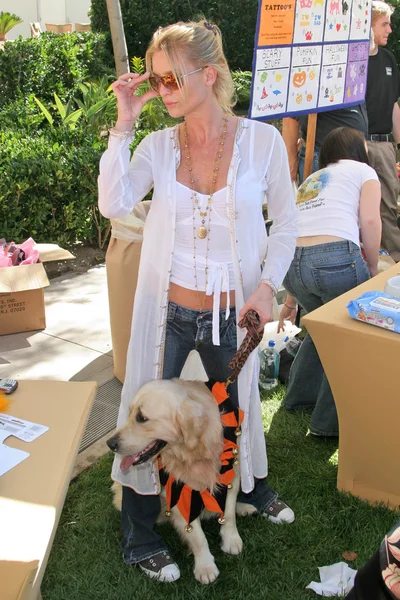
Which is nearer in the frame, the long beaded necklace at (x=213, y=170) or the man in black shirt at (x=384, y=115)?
the long beaded necklace at (x=213, y=170)

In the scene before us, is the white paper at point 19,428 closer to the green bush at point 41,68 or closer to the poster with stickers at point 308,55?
the poster with stickers at point 308,55

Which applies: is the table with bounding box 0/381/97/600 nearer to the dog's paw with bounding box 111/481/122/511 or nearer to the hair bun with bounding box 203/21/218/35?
the dog's paw with bounding box 111/481/122/511

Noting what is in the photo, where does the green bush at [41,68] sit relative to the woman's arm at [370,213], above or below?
above

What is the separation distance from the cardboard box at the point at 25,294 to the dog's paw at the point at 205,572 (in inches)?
95.9

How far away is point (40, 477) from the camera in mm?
1692

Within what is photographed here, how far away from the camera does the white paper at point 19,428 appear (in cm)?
186

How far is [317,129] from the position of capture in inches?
199

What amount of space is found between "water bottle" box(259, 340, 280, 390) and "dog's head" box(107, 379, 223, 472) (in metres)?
1.68

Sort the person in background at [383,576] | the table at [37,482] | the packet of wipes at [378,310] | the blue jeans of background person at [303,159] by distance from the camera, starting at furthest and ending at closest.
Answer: the blue jeans of background person at [303,159] → the packet of wipes at [378,310] → the table at [37,482] → the person in background at [383,576]

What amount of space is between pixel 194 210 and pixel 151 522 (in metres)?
1.28

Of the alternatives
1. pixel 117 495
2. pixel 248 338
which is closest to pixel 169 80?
pixel 248 338

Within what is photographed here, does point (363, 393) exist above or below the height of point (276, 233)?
below

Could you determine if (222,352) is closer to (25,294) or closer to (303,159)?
(25,294)

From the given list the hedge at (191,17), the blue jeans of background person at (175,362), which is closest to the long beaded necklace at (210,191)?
the blue jeans of background person at (175,362)
